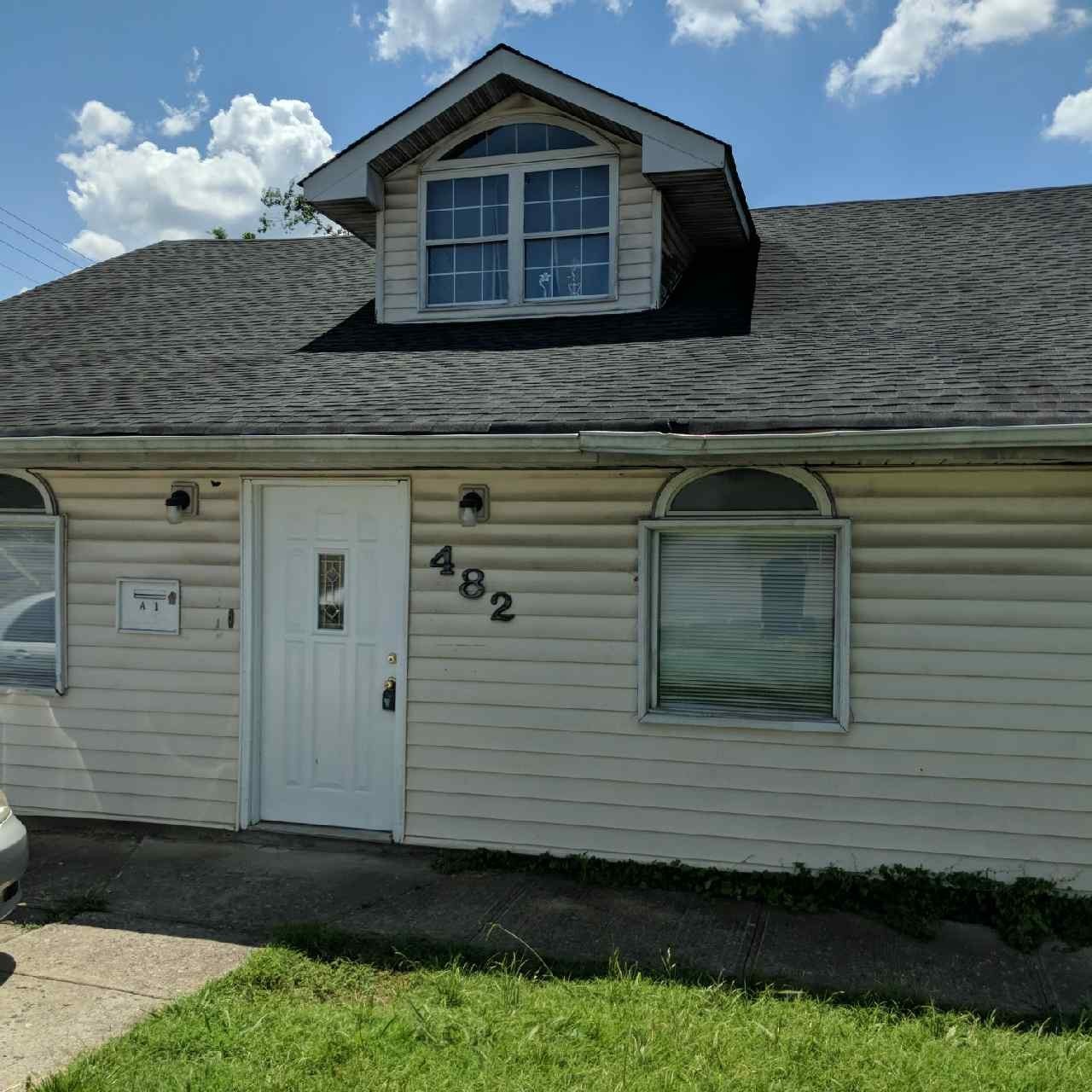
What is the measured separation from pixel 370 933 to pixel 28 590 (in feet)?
11.8

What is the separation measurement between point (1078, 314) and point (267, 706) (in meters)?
5.62

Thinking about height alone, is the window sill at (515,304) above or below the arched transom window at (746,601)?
above

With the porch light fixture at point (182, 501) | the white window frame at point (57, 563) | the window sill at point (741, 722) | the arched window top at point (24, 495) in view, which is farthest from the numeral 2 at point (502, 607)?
the arched window top at point (24, 495)

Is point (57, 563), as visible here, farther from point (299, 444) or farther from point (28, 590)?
point (299, 444)

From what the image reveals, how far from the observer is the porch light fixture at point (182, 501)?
6.43 m

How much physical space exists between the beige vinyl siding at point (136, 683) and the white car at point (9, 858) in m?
1.77

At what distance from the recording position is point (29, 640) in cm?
684

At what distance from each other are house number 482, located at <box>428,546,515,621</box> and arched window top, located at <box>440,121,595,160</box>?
3400 mm

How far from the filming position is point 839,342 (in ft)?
21.0

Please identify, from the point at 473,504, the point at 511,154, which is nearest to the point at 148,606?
the point at 473,504

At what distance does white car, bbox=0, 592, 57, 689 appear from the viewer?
267 inches

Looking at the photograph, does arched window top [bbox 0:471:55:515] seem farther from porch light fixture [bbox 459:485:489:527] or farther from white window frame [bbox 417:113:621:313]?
white window frame [bbox 417:113:621:313]

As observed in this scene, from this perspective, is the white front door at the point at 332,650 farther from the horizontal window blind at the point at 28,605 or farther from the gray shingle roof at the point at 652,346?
the horizontal window blind at the point at 28,605

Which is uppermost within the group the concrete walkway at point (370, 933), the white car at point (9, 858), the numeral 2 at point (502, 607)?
the numeral 2 at point (502, 607)
